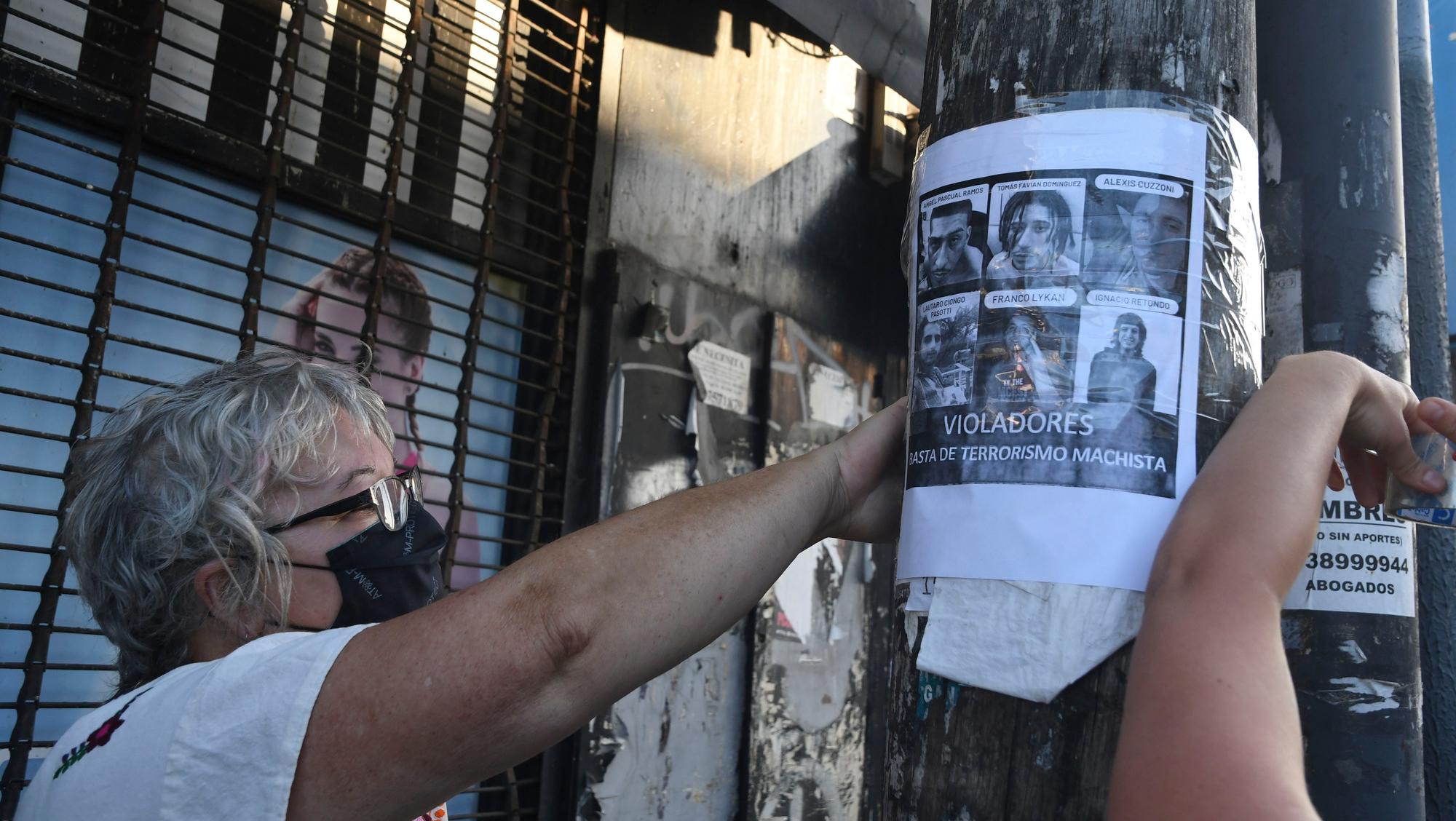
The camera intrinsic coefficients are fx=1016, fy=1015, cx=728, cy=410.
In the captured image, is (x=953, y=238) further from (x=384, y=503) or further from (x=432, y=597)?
(x=432, y=597)

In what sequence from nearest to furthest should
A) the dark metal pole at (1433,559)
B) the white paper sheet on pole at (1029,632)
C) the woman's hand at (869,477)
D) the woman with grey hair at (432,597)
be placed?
the woman with grey hair at (432,597), the white paper sheet on pole at (1029,632), the woman's hand at (869,477), the dark metal pole at (1433,559)

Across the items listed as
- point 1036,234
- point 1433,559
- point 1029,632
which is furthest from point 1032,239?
point 1433,559

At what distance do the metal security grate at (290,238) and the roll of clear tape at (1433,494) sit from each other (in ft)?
9.93

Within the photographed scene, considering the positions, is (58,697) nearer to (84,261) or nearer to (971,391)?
(84,261)

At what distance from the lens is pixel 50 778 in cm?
138

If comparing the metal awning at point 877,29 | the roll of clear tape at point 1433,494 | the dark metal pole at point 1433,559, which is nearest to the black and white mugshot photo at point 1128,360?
the roll of clear tape at point 1433,494

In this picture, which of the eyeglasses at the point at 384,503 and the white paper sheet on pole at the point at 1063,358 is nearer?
the white paper sheet on pole at the point at 1063,358

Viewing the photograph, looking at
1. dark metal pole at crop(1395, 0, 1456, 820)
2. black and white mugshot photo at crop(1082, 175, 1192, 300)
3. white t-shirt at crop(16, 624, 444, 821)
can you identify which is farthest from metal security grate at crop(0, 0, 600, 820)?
dark metal pole at crop(1395, 0, 1456, 820)

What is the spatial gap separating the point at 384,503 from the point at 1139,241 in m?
1.30

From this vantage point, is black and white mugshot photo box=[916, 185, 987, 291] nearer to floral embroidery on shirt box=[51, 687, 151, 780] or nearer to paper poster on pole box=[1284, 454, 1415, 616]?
paper poster on pole box=[1284, 454, 1415, 616]

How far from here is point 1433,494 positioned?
3.91ft

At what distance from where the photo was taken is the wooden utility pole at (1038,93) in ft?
3.42

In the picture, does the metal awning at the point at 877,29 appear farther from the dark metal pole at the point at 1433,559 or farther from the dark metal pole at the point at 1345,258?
the dark metal pole at the point at 1345,258

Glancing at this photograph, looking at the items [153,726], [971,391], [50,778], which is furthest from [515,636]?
[50,778]
